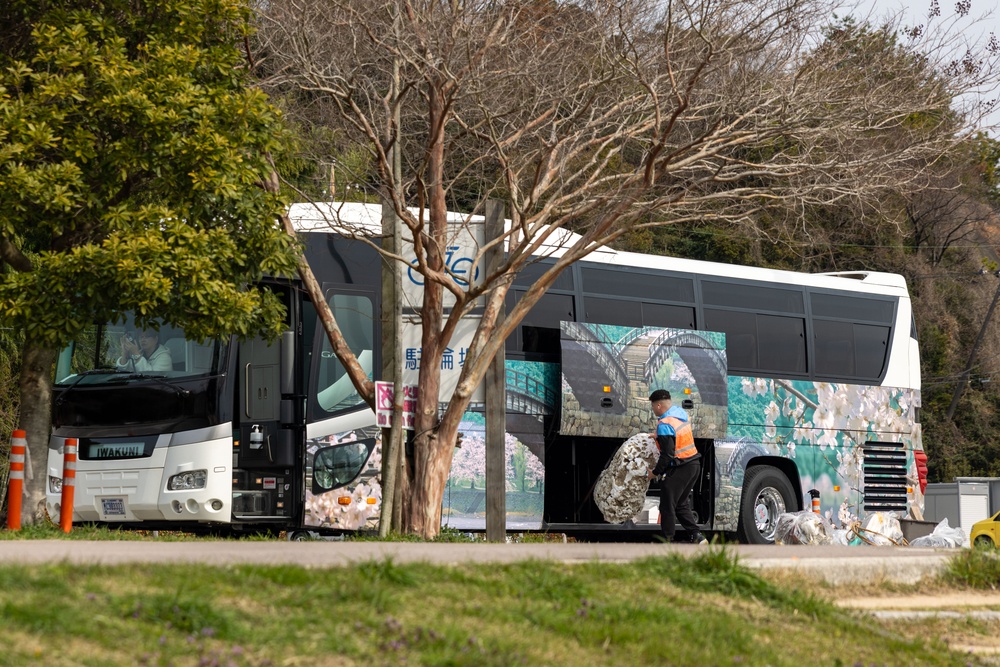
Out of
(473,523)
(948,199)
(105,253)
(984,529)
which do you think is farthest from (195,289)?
(948,199)

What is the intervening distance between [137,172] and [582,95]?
5.86 meters

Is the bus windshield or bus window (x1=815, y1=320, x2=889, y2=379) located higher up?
bus window (x1=815, y1=320, x2=889, y2=379)

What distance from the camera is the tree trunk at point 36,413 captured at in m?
14.3

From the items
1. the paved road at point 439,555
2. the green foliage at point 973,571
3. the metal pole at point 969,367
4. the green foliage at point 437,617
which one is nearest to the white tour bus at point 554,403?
the paved road at point 439,555

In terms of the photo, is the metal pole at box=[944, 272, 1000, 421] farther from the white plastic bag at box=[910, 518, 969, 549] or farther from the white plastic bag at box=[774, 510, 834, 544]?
the white plastic bag at box=[774, 510, 834, 544]

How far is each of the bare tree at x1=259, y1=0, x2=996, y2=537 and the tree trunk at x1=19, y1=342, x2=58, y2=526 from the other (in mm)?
3379

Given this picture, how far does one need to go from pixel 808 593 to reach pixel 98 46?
29.8 feet

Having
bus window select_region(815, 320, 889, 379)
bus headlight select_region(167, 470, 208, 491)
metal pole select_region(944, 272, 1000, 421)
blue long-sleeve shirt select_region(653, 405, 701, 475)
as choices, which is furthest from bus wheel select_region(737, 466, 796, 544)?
metal pole select_region(944, 272, 1000, 421)

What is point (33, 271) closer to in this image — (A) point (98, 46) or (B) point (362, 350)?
(A) point (98, 46)

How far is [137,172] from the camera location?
13.3 m

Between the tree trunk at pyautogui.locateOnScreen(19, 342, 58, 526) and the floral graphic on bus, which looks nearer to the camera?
the tree trunk at pyautogui.locateOnScreen(19, 342, 58, 526)

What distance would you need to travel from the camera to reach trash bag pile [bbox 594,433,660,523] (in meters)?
16.1

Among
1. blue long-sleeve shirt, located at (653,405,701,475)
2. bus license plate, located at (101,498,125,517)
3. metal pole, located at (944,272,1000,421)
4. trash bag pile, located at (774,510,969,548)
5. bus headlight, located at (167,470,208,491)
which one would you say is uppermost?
metal pole, located at (944,272,1000,421)

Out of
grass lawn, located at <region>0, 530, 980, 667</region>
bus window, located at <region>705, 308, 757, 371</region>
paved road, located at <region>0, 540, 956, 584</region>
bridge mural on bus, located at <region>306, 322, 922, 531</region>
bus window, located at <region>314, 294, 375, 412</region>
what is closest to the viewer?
grass lawn, located at <region>0, 530, 980, 667</region>
